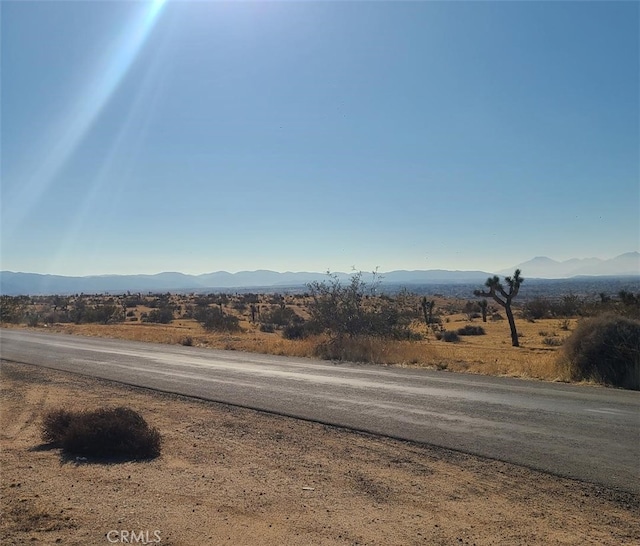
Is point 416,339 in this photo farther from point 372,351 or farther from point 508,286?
point 508,286

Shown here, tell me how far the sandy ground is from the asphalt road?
2.51 ft

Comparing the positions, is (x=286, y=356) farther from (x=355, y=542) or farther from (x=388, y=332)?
(x=355, y=542)

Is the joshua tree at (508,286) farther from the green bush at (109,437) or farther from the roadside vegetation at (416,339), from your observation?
the green bush at (109,437)

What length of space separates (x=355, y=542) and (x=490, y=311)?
65.8 m

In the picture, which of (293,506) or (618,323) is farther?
(618,323)

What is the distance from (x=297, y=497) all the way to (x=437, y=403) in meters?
5.87

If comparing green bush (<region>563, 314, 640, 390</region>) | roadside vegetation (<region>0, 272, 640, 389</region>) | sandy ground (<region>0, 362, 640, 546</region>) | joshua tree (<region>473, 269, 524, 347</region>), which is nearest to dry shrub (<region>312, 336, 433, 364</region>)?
roadside vegetation (<region>0, 272, 640, 389</region>)

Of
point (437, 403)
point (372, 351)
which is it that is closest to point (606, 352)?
point (437, 403)

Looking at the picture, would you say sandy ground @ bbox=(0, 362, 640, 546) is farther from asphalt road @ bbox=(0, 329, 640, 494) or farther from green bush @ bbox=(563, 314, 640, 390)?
green bush @ bbox=(563, 314, 640, 390)

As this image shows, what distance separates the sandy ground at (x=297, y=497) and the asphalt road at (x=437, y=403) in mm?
764

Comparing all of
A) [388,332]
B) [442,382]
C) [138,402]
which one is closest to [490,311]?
[388,332]

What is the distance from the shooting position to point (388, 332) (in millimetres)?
24484

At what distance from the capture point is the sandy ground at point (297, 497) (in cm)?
520

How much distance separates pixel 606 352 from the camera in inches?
579
